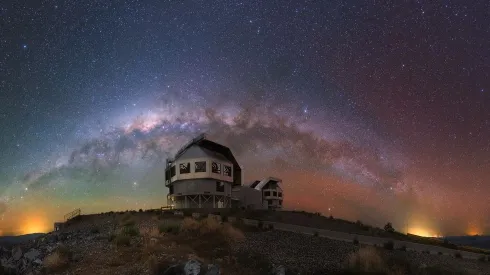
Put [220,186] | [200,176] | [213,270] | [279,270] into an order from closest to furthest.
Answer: [213,270], [279,270], [200,176], [220,186]

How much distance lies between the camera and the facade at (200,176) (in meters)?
55.8

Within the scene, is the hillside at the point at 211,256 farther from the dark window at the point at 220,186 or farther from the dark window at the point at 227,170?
the dark window at the point at 227,170

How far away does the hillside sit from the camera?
21266 millimetres

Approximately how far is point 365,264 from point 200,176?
3516cm

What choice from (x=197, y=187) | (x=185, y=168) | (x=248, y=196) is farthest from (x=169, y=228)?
(x=248, y=196)

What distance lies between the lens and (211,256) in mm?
22906

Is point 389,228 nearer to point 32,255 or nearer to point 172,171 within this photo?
point 172,171

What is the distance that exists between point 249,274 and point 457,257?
20170 millimetres

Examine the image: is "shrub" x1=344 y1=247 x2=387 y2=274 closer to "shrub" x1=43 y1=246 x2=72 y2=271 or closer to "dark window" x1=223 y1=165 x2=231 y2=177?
"shrub" x1=43 y1=246 x2=72 y2=271

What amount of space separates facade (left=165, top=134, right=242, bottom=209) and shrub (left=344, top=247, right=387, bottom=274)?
33.8 meters

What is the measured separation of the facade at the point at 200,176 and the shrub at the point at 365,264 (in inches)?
1331

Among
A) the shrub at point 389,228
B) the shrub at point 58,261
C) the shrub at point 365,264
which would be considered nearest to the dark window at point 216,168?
the shrub at point 389,228

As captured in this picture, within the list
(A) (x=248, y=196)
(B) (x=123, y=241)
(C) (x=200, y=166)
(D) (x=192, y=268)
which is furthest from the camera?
(A) (x=248, y=196)

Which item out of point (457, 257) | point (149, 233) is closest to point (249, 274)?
point (149, 233)
